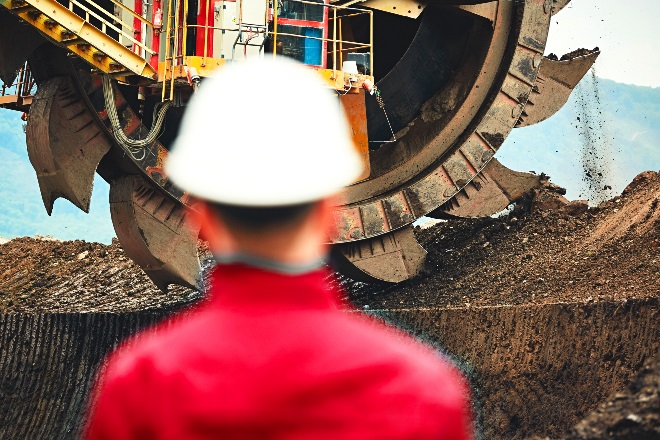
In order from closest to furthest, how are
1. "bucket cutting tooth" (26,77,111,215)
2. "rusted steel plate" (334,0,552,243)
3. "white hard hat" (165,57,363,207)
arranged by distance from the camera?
"white hard hat" (165,57,363,207)
"bucket cutting tooth" (26,77,111,215)
"rusted steel plate" (334,0,552,243)

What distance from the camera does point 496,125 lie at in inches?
499

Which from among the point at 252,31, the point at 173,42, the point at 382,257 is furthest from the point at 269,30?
the point at 382,257

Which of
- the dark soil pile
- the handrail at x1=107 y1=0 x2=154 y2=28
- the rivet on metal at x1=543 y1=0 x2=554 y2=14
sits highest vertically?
Result: the rivet on metal at x1=543 y1=0 x2=554 y2=14

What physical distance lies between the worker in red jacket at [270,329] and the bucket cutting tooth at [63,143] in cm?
876

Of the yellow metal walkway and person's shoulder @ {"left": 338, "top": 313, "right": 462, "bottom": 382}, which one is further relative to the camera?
the yellow metal walkway

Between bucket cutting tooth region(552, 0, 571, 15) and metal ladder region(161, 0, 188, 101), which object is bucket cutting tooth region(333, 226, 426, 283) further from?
bucket cutting tooth region(552, 0, 571, 15)

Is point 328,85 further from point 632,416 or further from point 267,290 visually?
point 267,290

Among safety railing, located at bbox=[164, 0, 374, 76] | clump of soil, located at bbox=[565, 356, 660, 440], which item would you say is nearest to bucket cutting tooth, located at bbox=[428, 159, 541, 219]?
safety railing, located at bbox=[164, 0, 374, 76]

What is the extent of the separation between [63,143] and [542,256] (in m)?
4.18

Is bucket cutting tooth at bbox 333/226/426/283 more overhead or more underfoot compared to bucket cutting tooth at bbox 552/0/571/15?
more underfoot

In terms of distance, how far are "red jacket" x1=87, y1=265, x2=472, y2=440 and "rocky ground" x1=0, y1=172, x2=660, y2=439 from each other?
6769mm

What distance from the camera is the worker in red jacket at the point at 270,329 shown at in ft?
7.11

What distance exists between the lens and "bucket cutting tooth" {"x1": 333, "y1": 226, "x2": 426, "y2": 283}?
12320 mm

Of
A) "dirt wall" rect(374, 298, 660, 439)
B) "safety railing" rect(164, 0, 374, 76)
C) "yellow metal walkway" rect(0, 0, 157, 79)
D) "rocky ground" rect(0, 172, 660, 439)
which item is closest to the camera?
"dirt wall" rect(374, 298, 660, 439)
